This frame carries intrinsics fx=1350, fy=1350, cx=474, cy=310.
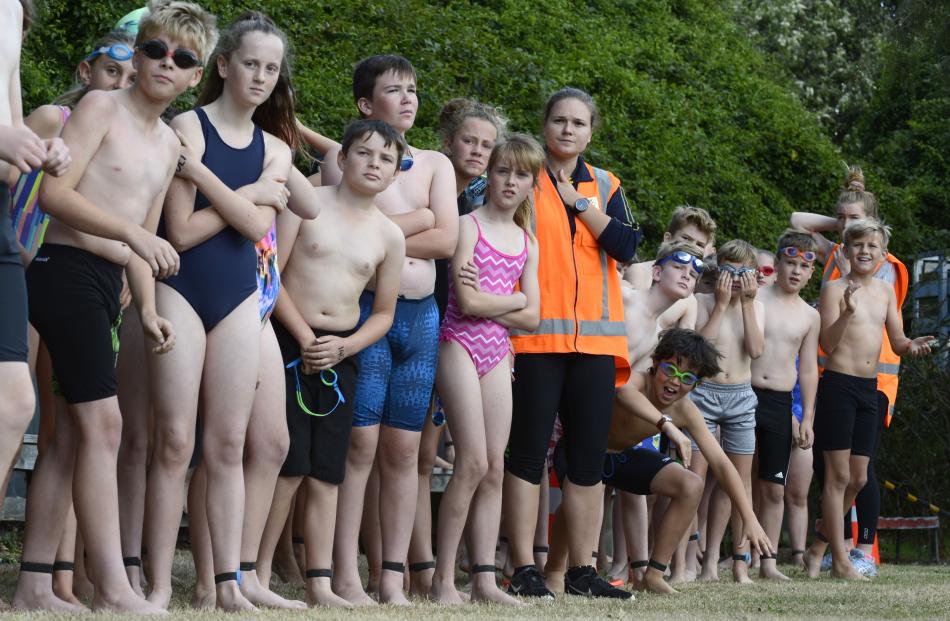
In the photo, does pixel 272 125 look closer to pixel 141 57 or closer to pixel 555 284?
pixel 141 57

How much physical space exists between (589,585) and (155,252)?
264cm

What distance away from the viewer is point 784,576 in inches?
309

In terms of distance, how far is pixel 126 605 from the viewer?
13.1ft

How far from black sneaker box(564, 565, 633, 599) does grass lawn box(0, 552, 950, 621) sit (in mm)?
107

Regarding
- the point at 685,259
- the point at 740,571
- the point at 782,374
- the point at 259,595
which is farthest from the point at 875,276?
the point at 259,595

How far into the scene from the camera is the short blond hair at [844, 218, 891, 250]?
327 inches

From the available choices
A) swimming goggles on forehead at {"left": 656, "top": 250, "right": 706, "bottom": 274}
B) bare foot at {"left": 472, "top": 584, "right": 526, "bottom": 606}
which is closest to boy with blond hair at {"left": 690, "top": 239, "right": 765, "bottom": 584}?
swimming goggles on forehead at {"left": 656, "top": 250, "right": 706, "bottom": 274}

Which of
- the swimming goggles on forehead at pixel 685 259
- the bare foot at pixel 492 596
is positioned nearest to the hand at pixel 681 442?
the swimming goggles on forehead at pixel 685 259

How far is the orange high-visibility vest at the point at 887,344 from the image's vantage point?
8.69m

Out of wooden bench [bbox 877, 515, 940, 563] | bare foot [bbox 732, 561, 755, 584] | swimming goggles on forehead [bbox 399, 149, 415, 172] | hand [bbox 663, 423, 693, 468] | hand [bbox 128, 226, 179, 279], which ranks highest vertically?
swimming goggles on forehead [bbox 399, 149, 415, 172]

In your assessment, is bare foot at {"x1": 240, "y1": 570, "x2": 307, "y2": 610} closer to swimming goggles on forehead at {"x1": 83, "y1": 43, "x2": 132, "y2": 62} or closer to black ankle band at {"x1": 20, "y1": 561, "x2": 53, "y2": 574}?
black ankle band at {"x1": 20, "y1": 561, "x2": 53, "y2": 574}

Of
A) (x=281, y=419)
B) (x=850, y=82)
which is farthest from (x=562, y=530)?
(x=850, y=82)

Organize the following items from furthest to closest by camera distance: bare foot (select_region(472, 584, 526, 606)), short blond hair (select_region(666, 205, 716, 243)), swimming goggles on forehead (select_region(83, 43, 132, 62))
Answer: short blond hair (select_region(666, 205, 716, 243)), bare foot (select_region(472, 584, 526, 606)), swimming goggles on forehead (select_region(83, 43, 132, 62))

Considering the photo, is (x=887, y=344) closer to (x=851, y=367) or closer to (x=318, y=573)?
(x=851, y=367)
